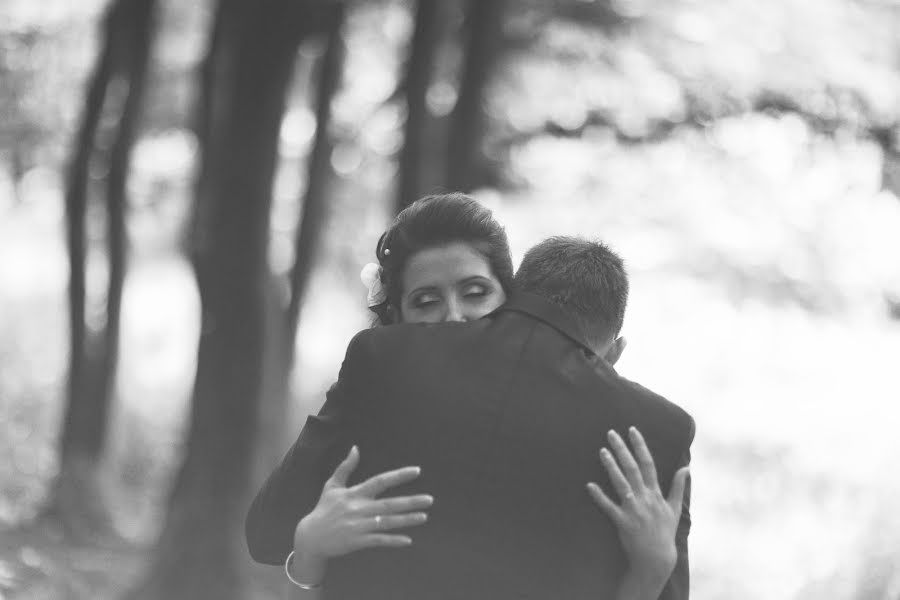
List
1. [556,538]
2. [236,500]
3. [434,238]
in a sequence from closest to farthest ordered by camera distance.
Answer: [556,538] < [434,238] < [236,500]

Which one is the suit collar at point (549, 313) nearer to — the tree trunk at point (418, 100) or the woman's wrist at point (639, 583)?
the woman's wrist at point (639, 583)

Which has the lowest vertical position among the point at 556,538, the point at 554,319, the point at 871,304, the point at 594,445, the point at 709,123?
the point at 556,538

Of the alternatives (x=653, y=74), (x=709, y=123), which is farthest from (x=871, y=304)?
(x=653, y=74)

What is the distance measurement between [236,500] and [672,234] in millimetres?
4272

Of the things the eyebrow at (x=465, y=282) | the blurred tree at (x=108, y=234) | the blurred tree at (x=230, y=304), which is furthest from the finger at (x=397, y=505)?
the blurred tree at (x=108, y=234)

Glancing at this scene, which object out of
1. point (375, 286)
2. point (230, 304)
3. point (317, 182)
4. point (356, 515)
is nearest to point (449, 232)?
point (375, 286)

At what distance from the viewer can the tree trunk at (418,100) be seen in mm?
8617

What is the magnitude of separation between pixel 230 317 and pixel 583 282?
6462 millimetres

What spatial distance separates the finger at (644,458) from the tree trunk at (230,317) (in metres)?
6.23

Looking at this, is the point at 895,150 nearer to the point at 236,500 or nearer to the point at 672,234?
the point at 672,234

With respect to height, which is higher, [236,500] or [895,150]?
[895,150]

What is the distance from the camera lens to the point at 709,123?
9945 millimetres

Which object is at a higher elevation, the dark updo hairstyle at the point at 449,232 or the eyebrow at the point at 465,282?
the dark updo hairstyle at the point at 449,232

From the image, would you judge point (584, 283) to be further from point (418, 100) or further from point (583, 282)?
point (418, 100)
